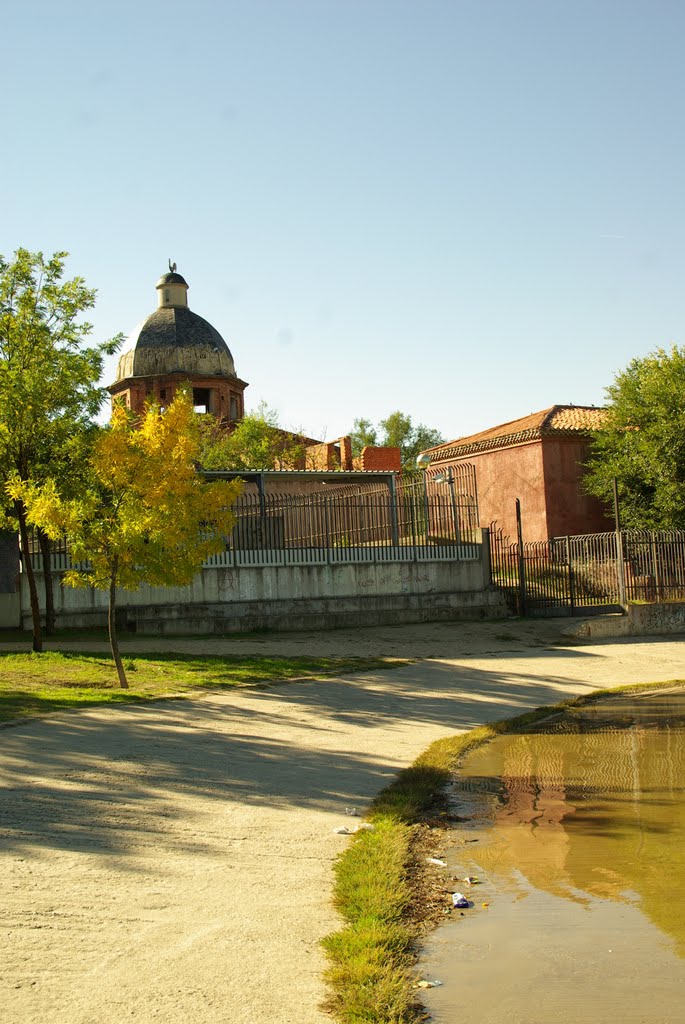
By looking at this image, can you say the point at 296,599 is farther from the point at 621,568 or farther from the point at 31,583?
the point at 621,568

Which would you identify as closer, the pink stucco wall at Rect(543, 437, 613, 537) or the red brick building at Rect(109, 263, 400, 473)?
the pink stucco wall at Rect(543, 437, 613, 537)

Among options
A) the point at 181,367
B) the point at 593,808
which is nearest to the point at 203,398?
the point at 181,367

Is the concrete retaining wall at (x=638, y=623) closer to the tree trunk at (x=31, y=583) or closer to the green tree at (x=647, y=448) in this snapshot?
the green tree at (x=647, y=448)

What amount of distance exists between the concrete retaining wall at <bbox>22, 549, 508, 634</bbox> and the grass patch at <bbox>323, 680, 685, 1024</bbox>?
13102 millimetres

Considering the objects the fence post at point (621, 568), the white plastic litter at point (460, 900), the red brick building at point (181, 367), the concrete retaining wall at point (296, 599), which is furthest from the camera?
the red brick building at point (181, 367)

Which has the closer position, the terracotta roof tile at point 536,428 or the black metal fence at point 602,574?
the black metal fence at point 602,574

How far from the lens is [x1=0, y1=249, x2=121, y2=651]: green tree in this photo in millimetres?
17375

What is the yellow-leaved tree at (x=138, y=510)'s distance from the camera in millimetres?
14125

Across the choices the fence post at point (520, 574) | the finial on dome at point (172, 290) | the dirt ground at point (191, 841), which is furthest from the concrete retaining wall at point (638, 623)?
the finial on dome at point (172, 290)

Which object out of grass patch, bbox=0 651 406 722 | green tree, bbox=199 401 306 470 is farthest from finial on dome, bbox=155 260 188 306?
grass patch, bbox=0 651 406 722

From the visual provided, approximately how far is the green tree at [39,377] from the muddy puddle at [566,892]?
1033cm

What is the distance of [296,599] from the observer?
2334 cm

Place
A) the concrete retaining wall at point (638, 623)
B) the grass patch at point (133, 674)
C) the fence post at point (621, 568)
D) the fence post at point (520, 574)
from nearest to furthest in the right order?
the grass patch at point (133, 674), the concrete retaining wall at point (638, 623), the fence post at point (621, 568), the fence post at point (520, 574)

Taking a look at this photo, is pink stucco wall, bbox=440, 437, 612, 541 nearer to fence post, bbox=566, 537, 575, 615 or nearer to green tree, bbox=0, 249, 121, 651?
fence post, bbox=566, 537, 575, 615
